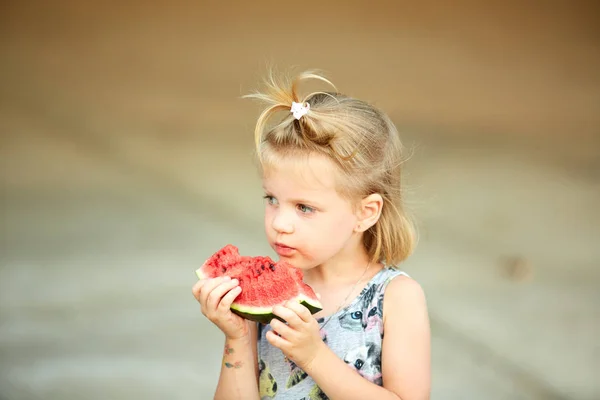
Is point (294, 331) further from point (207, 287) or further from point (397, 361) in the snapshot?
point (397, 361)

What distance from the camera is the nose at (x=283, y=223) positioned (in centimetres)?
242

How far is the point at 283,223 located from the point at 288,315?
0.31m

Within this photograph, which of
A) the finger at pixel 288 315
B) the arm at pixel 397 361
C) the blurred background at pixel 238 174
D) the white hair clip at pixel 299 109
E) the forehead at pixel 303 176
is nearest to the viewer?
the finger at pixel 288 315

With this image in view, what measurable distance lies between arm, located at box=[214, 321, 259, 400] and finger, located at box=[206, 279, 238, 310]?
0.24m

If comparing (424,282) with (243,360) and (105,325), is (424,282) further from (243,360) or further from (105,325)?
(243,360)

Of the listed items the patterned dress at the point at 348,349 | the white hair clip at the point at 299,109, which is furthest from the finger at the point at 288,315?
the white hair clip at the point at 299,109

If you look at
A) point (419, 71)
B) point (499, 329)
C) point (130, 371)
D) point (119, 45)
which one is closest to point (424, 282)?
point (499, 329)

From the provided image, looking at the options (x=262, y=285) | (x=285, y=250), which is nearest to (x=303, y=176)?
(x=285, y=250)

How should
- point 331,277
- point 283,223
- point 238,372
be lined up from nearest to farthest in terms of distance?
point 283,223
point 238,372
point 331,277

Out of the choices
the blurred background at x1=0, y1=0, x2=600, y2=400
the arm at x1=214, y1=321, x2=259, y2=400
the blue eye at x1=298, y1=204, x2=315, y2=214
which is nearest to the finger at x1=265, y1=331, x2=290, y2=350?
the arm at x1=214, y1=321, x2=259, y2=400

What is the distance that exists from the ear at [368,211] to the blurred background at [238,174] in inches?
82.5

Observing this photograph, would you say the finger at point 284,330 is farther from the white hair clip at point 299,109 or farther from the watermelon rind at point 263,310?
the white hair clip at point 299,109

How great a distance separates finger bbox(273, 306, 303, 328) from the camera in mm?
2250

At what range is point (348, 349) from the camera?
2578mm
